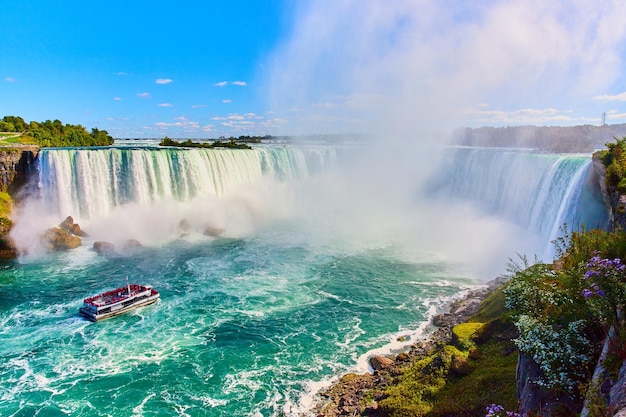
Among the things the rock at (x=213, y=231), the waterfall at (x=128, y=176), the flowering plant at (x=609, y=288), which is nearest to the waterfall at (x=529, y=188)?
the flowering plant at (x=609, y=288)

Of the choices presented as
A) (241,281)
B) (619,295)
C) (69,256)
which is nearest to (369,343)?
(241,281)

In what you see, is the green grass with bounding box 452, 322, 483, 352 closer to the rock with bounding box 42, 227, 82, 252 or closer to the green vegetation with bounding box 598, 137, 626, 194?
the green vegetation with bounding box 598, 137, 626, 194

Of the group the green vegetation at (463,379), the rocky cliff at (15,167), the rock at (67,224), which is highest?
the rocky cliff at (15,167)

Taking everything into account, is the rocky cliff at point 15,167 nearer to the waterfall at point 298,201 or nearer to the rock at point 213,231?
the waterfall at point 298,201

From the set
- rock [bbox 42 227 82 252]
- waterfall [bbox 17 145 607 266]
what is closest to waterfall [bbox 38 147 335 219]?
waterfall [bbox 17 145 607 266]

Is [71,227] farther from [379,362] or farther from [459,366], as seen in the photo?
[459,366]

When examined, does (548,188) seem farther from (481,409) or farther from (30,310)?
(30,310)

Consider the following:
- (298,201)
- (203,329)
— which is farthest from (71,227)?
(298,201)
